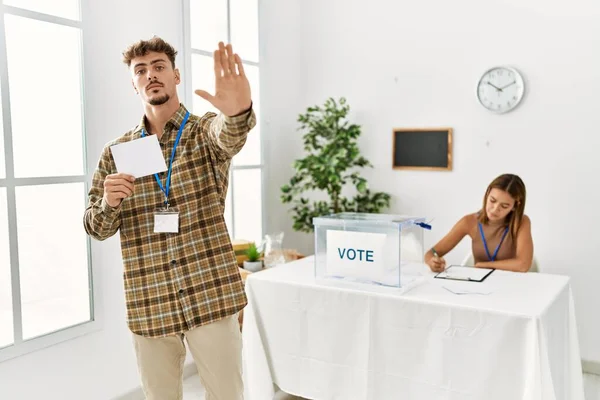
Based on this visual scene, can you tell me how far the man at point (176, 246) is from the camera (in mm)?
1714

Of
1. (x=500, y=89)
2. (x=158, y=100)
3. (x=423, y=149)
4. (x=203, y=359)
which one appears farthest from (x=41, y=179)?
(x=500, y=89)

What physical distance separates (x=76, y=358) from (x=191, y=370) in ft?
2.82

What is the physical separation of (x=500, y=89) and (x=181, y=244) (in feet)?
8.10

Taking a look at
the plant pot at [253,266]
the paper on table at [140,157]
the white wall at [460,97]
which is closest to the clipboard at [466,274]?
the white wall at [460,97]

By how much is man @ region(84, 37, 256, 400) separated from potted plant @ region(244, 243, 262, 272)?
149 cm

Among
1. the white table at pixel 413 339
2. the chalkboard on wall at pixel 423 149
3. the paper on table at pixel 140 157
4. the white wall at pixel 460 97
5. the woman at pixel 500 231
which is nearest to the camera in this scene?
the paper on table at pixel 140 157

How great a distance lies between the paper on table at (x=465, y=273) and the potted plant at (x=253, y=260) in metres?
1.18

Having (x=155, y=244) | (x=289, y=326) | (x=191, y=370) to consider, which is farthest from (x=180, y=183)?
(x=191, y=370)

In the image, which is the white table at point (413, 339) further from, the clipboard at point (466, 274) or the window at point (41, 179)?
the window at point (41, 179)

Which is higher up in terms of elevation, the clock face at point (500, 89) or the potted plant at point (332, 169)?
the clock face at point (500, 89)

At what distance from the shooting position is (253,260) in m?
3.33

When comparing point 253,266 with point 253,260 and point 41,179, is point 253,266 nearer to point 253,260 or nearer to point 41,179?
point 253,260

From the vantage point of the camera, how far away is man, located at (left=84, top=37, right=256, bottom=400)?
67.5 inches

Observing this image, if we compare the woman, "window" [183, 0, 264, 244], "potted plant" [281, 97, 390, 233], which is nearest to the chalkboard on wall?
"potted plant" [281, 97, 390, 233]
